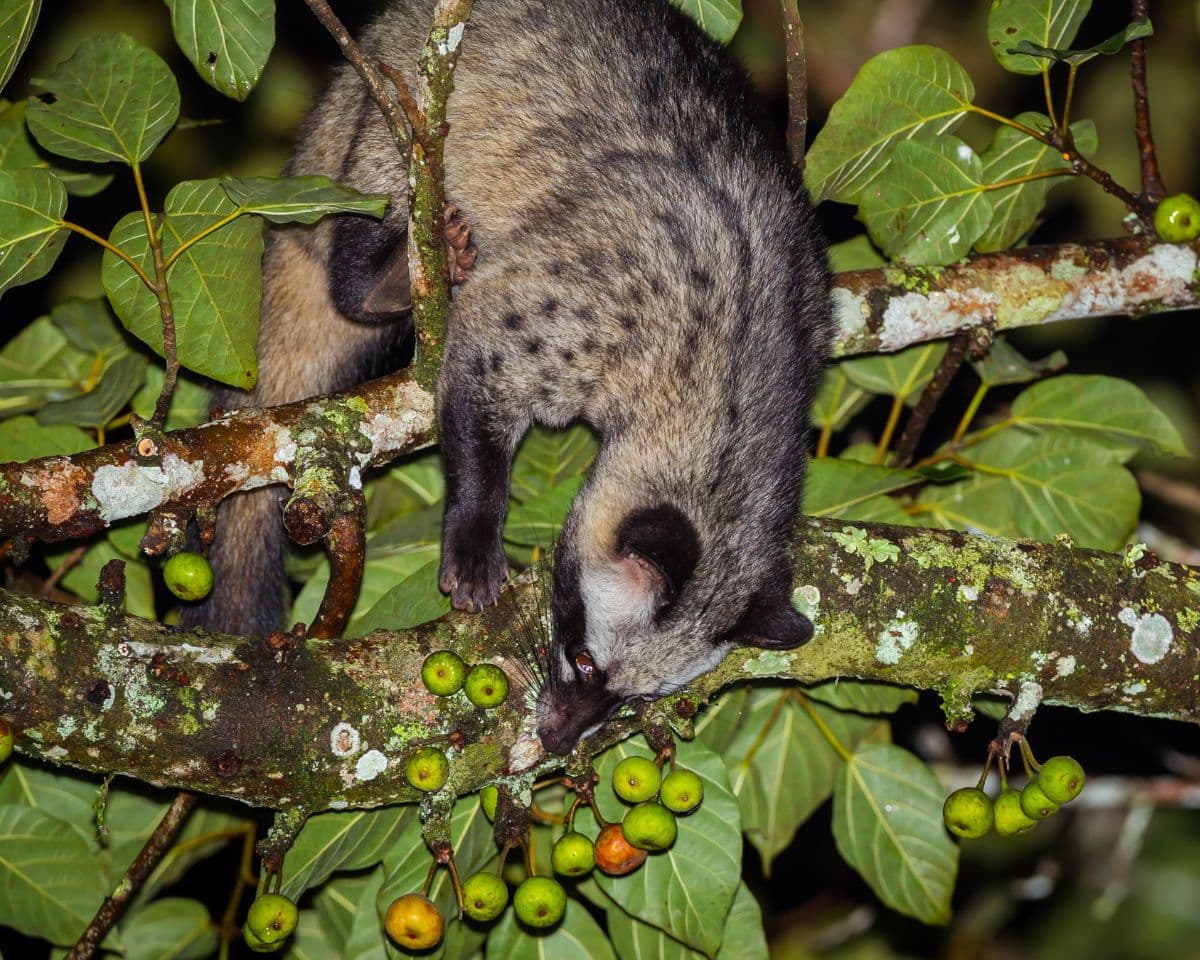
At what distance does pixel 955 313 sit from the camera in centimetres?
356

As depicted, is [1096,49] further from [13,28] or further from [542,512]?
[13,28]

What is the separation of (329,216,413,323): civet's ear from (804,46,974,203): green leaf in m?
1.31

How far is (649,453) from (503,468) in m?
0.45

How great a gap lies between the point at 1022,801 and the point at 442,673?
4.55 feet

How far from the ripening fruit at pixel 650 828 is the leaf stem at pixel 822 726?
801mm

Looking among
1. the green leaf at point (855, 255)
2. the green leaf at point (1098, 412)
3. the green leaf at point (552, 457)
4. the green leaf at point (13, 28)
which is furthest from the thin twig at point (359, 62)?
the green leaf at point (1098, 412)

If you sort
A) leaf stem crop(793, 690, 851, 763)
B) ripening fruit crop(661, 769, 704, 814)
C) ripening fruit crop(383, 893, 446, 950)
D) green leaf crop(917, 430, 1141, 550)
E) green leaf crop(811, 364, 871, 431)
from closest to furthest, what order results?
ripening fruit crop(383, 893, 446, 950) < ripening fruit crop(661, 769, 704, 814) < leaf stem crop(793, 690, 851, 763) < green leaf crop(917, 430, 1141, 550) < green leaf crop(811, 364, 871, 431)

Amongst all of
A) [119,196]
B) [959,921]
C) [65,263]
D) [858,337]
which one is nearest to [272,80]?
[119,196]

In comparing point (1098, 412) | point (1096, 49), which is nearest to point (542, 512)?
point (1098, 412)

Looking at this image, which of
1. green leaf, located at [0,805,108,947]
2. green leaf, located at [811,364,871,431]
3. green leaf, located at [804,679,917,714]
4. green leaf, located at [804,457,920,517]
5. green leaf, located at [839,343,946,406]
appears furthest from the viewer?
green leaf, located at [811,364,871,431]

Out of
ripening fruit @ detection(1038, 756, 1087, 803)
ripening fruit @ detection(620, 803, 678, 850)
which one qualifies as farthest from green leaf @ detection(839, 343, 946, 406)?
ripening fruit @ detection(620, 803, 678, 850)

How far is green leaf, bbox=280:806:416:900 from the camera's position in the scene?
2.72m

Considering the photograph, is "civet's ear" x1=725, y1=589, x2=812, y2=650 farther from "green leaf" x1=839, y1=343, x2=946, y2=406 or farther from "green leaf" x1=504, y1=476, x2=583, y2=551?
"green leaf" x1=839, y1=343, x2=946, y2=406

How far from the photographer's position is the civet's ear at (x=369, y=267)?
367 cm
